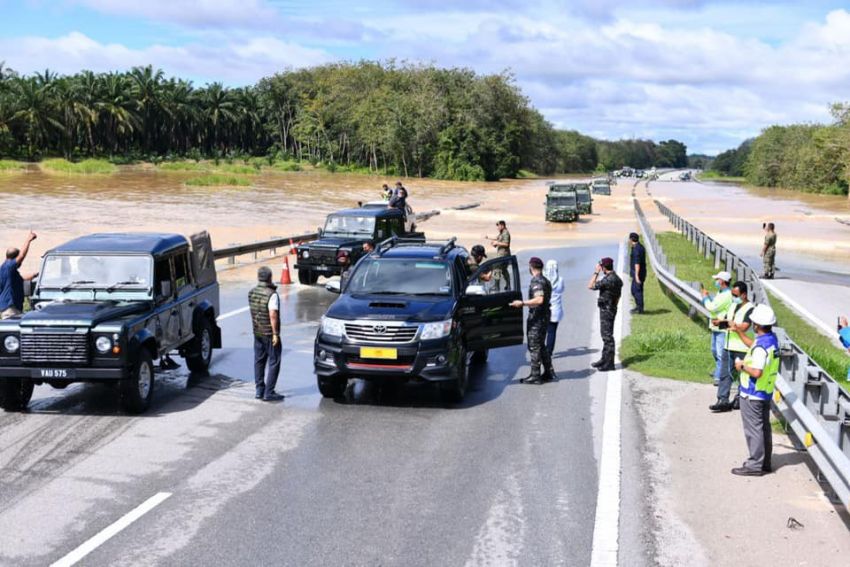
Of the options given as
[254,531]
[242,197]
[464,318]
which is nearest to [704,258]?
[464,318]

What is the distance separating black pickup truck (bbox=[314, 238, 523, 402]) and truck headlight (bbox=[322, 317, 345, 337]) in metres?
A: 0.01

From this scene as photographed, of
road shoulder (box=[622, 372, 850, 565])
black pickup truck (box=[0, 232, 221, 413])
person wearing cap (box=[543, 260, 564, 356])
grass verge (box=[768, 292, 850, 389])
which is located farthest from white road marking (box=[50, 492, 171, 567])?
grass verge (box=[768, 292, 850, 389])

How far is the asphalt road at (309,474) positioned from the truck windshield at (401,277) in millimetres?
1328

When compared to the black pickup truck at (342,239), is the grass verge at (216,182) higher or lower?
lower

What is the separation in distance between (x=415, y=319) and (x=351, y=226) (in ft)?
45.2

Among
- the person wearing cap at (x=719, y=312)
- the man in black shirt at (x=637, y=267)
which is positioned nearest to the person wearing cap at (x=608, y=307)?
the person wearing cap at (x=719, y=312)

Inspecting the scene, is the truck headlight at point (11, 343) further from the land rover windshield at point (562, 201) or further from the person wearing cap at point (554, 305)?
the land rover windshield at point (562, 201)

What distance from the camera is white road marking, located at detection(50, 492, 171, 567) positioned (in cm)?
672

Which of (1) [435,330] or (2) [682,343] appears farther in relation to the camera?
(2) [682,343]

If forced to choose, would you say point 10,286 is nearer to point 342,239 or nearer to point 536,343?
point 536,343

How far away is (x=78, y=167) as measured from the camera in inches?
4109

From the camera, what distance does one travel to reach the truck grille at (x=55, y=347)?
35.0ft

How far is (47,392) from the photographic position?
12.3 meters

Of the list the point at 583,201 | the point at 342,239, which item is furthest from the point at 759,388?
the point at 583,201
